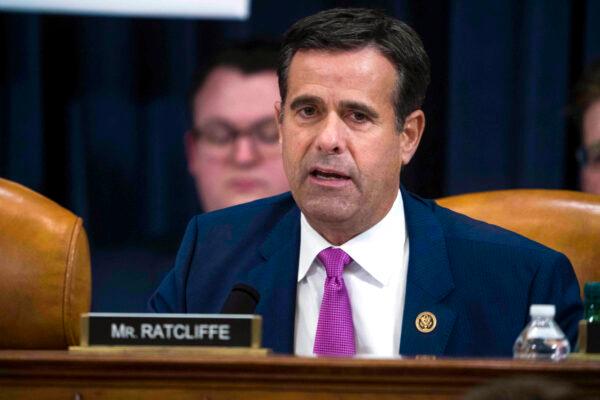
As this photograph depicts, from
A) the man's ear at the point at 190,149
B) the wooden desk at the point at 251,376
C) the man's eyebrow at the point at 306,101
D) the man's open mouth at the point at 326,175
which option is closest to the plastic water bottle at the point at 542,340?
the wooden desk at the point at 251,376

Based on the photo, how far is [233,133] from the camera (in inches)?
155

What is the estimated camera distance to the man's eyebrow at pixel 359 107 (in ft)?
7.97

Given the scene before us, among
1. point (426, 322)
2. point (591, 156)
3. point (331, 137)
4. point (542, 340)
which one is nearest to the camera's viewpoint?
point (542, 340)

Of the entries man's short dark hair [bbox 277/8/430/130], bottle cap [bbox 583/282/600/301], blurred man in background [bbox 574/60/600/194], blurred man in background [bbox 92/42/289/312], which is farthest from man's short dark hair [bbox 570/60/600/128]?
bottle cap [bbox 583/282/600/301]

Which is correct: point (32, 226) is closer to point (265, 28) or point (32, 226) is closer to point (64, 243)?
point (64, 243)

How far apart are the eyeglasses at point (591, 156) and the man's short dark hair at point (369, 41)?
4.07ft

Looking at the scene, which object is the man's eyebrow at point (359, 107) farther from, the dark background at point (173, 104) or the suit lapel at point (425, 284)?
the dark background at point (173, 104)

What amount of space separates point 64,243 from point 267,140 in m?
1.52

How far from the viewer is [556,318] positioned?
232 cm

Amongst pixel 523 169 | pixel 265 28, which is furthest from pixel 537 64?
pixel 265 28

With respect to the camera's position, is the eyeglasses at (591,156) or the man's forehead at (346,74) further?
the eyeglasses at (591,156)

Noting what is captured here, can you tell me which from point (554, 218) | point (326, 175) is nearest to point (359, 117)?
point (326, 175)

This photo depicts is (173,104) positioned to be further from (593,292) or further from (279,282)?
(593,292)

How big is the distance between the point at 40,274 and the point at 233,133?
1.58 meters
